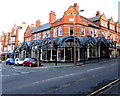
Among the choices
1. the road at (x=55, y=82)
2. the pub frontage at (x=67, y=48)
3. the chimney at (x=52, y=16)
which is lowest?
the road at (x=55, y=82)

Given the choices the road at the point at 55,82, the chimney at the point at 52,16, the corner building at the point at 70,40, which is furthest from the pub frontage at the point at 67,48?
the road at the point at 55,82

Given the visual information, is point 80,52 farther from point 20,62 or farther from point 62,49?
point 20,62

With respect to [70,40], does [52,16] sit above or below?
above

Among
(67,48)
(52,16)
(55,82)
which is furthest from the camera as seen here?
(52,16)

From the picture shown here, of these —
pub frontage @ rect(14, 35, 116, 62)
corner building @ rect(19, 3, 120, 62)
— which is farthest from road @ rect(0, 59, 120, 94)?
pub frontage @ rect(14, 35, 116, 62)

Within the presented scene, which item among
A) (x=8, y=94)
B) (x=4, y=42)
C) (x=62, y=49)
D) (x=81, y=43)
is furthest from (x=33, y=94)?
(x=4, y=42)

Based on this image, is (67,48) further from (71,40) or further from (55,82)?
(55,82)

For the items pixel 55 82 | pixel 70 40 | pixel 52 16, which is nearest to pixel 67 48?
pixel 70 40

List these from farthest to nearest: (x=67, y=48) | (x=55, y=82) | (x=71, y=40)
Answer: (x=67, y=48)
(x=71, y=40)
(x=55, y=82)

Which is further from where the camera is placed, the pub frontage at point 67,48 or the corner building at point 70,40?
the corner building at point 70,40

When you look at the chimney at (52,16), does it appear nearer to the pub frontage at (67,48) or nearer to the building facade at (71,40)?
the building facade at (71,40)

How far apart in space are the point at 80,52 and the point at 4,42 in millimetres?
43994

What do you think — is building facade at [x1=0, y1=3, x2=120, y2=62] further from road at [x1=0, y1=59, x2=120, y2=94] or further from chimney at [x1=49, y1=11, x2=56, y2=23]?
road at [x1=0, y1=59, x2=120, y2=94]

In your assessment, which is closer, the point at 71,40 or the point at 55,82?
the point at 55,82
